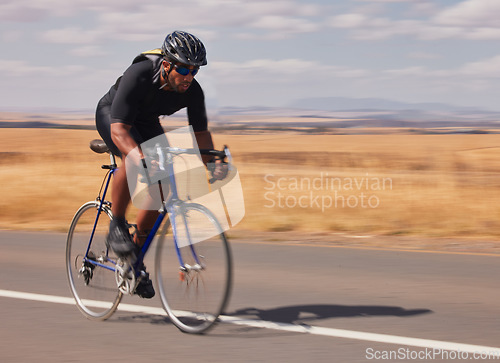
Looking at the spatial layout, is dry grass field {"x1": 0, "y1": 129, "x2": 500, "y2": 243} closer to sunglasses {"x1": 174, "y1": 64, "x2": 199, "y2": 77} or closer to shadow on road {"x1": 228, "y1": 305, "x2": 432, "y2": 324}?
shadow on road {"x1": 228, "y1": 305, "x2": 432, "y2": 324}

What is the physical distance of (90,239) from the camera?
265 inches

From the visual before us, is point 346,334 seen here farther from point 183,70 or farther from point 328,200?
point 328,200

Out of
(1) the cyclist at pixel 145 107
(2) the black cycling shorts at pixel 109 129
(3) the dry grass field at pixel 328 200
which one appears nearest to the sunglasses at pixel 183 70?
(1) the cyclist at pixel 145 107

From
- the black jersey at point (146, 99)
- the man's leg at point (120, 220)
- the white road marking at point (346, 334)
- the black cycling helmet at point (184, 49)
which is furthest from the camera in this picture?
the man's leg at point (120, 220)

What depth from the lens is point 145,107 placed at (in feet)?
19.6

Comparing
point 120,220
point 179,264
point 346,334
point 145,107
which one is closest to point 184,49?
point 145,107

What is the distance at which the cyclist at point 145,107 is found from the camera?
5617 mm

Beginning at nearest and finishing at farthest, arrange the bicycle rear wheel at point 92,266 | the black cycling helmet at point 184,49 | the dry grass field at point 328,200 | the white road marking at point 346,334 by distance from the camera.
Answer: the white road marking at point 346,334, the black cycling helmet at point 184,49, the bicycle rear wheel at point 92,266, the dry grass field at point 328,200

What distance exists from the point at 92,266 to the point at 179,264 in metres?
1.14

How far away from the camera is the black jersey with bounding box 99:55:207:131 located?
5691 millimetres

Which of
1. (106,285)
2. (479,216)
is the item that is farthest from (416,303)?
(479,216)

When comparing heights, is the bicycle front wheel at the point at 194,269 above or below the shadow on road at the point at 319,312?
above

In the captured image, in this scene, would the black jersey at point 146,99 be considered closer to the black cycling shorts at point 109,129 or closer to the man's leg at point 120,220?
the black cycling shorts at point 109,129

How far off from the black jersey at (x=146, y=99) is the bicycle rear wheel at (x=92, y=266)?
891 mm
